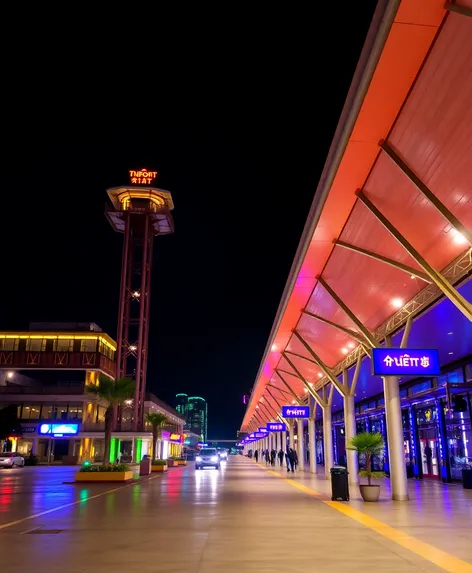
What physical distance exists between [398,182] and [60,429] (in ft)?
189

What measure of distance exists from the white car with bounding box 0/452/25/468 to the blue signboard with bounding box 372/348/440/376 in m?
45.8

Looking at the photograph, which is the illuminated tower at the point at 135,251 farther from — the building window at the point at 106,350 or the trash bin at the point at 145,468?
the trash bin at the point at 145,468

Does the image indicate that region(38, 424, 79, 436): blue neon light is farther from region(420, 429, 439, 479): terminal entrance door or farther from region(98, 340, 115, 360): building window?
region(420, 429, 439, 479): terminal entrance door

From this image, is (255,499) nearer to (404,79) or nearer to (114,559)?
(114,559)

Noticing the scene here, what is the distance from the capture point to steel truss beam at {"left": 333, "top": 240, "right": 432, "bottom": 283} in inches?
598

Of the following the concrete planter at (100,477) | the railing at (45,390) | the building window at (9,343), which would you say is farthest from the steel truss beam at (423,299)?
the building window at (9,343)

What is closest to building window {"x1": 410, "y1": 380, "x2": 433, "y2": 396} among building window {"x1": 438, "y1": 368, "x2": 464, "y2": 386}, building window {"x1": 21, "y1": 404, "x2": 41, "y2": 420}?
building window {"x1": 438, "y1": 368, "x2": 464, "y2": 386}

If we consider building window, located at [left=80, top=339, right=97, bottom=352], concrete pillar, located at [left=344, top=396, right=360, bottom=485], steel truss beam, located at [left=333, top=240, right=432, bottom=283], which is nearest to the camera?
steel truss beam, located at [left=333, top=240, right=432, bottom=283]

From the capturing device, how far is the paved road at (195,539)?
26.4ft

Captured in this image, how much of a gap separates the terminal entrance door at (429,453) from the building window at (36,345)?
5198 cm

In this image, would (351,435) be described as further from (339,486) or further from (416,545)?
(416,545)

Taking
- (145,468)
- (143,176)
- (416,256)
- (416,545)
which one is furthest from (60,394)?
(416,545)

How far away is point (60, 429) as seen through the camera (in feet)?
206

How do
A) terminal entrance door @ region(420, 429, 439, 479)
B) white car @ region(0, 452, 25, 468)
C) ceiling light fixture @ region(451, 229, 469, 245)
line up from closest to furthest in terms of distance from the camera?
1. ceiling light fixture @ region(451, 229, 469, 245)
2. terminal entrance door @ region(420, 429, 439, 479)
3. white car @ region(0, 452, 25, 468)
